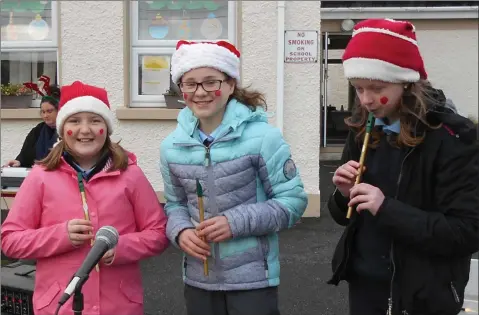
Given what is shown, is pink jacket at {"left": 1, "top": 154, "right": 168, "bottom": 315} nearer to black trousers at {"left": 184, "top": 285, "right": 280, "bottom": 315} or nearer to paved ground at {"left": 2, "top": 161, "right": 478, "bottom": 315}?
black trousers at {"left": 184, "top": 285, "right": 280, "bottom": 315}

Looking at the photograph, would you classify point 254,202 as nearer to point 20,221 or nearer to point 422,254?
point 422,254

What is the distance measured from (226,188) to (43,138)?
120 inches

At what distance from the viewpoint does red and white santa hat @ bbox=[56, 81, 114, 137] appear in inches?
101

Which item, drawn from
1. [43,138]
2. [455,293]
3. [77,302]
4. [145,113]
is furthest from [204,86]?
[145,113]

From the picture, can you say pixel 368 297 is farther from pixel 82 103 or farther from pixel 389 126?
pixel 82 103

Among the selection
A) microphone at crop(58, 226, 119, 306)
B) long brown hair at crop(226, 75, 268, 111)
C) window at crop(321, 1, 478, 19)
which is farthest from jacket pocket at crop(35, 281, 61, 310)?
window at crop(321, 1, 478, 19)

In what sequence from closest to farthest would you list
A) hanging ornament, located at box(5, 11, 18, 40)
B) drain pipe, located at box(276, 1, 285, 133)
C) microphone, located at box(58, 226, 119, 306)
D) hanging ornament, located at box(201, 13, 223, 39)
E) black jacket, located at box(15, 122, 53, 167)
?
microphone, located at box(58, 226, 119, 306) < black jacket, located at box(15, 122, 53, 167) < drain pipe, located at box(276, 1, 285, 133) < hanging ornament, located at box(201, 13, 223, 39) < hanging ornament, located at box(5, 11, 18, 40)

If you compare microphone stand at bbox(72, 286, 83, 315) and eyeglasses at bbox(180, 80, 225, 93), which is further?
eyeglasses at bbox(180, 80, 225, 93)

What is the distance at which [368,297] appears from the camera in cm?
222

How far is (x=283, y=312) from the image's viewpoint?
4430 mm

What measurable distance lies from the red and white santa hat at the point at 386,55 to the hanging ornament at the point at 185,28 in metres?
4.98

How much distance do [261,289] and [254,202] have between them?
0.36m

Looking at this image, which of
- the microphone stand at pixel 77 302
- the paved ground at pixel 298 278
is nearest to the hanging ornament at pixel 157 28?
the paved ground at pixel 298 278

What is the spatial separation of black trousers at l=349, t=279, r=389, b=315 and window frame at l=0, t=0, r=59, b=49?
18.4ft
